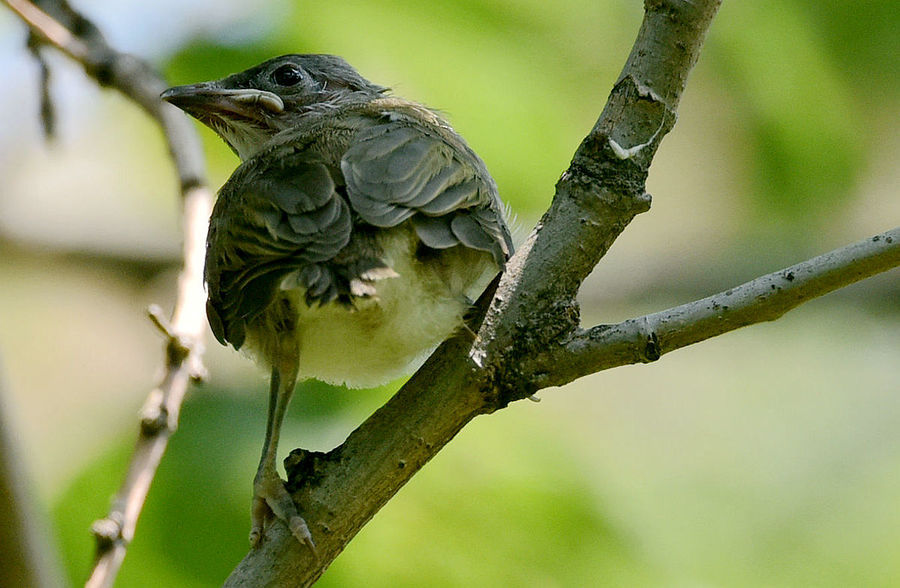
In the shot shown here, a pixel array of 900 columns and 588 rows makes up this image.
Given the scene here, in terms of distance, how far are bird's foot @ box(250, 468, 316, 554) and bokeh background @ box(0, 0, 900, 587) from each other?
6.56ft

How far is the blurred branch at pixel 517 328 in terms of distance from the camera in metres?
2.88

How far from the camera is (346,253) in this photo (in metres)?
3.00

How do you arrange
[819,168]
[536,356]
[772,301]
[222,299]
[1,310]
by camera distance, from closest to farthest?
[772,301] → [536,356] → [222,299] → [819,168] → [1,310]

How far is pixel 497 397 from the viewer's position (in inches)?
114

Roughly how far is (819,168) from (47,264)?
5115mm

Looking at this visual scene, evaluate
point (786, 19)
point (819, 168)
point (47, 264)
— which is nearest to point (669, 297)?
point (819, 168)

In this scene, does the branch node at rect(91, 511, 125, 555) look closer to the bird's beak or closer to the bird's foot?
the bird's foot

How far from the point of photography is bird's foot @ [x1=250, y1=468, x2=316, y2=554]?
9.34ft

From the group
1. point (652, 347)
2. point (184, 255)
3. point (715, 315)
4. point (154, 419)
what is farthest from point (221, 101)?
point (715, 315)

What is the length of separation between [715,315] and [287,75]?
2736 millimetres

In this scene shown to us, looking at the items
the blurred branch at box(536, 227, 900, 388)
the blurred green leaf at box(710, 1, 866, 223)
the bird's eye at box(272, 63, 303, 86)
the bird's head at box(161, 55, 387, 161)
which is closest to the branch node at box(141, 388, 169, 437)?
the blurred branch at box(536, 227, 900, 388)

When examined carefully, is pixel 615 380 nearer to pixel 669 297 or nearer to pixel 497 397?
pixel 669 297

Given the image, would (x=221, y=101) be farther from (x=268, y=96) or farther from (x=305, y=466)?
(x=305, y=466)

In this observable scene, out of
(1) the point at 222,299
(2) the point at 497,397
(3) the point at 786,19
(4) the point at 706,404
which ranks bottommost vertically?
(2) the point at 497,397
